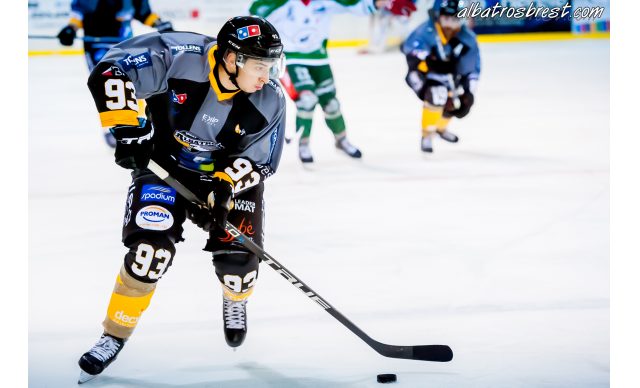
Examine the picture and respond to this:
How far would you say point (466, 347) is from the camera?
9.76ft

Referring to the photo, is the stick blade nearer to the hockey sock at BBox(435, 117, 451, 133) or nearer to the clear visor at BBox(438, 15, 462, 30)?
the clear visor at BBox(438, 15, 462, 30)

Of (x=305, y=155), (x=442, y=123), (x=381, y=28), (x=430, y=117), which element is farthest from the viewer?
(x=381, y=28)

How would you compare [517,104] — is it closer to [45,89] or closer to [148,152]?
[45,89]

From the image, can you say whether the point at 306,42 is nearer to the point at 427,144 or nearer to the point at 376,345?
the point at 427,144

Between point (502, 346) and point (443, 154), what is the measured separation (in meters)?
3.01

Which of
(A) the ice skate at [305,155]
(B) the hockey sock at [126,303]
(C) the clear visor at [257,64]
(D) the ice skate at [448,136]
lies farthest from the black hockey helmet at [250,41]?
(D) the ice skate at [448,136]

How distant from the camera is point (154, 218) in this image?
105 inches

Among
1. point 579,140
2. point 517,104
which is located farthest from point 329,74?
point 517,104

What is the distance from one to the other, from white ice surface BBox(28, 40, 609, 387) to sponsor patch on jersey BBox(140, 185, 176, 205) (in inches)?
20.7

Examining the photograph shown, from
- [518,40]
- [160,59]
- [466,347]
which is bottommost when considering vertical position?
[466,347]

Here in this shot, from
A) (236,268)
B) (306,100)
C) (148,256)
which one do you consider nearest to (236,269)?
(236,268)

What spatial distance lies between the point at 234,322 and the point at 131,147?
676mm

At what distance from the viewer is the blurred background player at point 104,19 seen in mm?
6266

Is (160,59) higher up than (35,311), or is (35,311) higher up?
(160,59)
